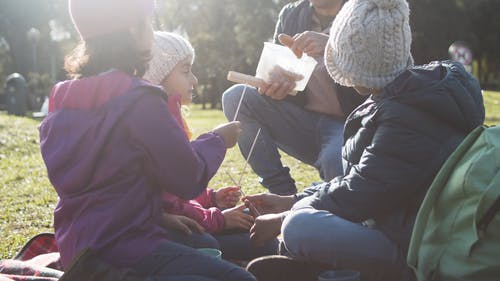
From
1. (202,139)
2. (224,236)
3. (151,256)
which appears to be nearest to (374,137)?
(202,139)

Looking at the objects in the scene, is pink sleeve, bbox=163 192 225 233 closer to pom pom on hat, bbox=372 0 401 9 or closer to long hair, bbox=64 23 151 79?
long hair, bbox=64 23 151 79

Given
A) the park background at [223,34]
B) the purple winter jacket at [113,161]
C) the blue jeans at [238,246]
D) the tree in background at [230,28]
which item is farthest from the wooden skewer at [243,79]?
the tree in background at [230,28]

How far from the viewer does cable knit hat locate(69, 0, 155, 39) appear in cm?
223

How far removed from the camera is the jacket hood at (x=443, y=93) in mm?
2213

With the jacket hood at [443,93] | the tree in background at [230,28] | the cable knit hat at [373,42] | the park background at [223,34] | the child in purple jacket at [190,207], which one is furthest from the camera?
the tree in background at [230,28]

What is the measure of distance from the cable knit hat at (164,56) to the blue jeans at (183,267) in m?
0.93

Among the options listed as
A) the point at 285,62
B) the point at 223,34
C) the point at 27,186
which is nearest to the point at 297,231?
the point at 285,62

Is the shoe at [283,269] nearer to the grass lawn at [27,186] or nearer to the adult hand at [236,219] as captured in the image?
the adult hand at [236,219]

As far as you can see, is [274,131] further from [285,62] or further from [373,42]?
[373,42]

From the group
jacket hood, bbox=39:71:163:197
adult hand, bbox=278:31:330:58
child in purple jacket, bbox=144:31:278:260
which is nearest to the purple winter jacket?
jacket hood, bbox=39:71:163:197

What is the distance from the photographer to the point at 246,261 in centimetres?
306

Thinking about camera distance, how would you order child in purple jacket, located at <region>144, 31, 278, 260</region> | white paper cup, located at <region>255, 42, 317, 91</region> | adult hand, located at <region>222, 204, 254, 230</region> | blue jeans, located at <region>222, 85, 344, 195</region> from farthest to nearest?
blue jeans, located at <region>222, 85, 344, 195</region> < white paper cup, located at <region>255, 42, 317, 91</region> < adult hand, located at <region>222, 204, 254, 230</region> < child in purple jacket, located at <region>144, 31, 278, 260</region>

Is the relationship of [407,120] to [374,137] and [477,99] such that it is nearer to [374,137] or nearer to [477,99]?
[374,137]

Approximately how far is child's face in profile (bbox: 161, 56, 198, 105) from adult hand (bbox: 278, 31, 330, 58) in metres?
0.56
